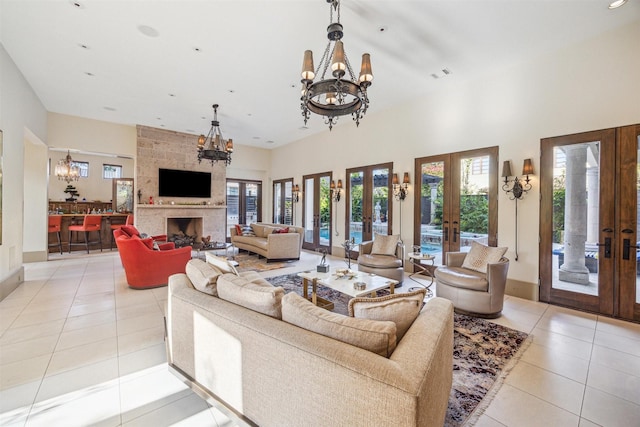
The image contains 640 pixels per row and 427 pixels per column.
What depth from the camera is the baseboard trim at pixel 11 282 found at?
13.5 feet

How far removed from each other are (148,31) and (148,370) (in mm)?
4258

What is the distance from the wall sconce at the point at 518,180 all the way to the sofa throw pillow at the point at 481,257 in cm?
122

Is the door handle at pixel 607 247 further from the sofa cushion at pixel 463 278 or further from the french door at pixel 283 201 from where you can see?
the french door at pixel 283 201

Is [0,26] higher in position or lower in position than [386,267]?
higher

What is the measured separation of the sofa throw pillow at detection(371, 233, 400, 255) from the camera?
210 inches

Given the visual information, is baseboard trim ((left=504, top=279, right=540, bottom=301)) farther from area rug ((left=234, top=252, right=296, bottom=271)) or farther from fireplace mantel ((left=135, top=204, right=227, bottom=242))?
fireplace mantel ((left=135, top=204, right=227, bottom=242))

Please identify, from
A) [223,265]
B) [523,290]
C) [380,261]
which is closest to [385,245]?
[380,261]

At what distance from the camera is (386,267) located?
4934mm

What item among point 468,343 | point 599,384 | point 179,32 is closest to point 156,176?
point 179,32

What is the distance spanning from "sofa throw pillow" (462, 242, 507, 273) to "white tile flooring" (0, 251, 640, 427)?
2.44 ft

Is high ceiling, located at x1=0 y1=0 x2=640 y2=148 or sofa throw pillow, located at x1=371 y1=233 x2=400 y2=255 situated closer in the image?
high ceiling, located at x1=0 y1=0 x2=640 y2=148

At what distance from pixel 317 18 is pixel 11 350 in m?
4.97

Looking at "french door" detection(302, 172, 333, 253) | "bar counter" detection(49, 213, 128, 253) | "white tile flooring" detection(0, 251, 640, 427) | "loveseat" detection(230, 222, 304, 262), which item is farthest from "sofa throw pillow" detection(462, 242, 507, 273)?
"bar counter" detection(49, 213, 128, 253)

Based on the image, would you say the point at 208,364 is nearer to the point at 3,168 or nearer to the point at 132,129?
the point at 3,168
